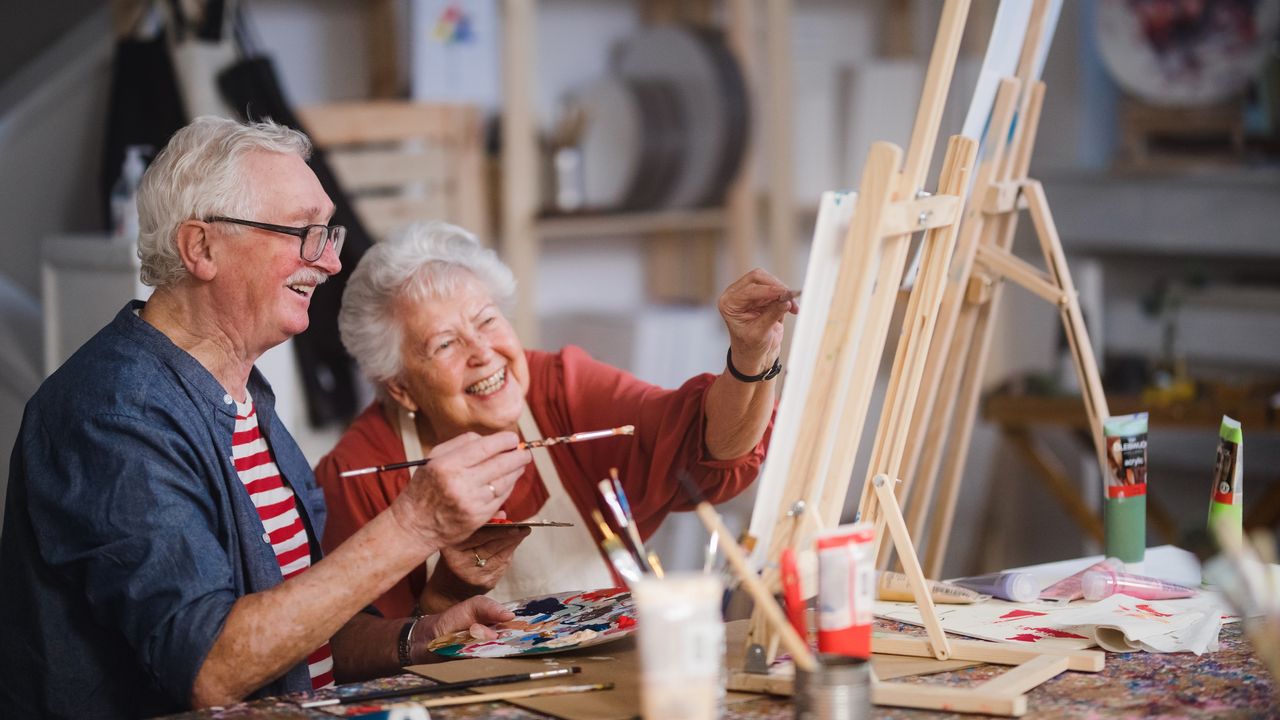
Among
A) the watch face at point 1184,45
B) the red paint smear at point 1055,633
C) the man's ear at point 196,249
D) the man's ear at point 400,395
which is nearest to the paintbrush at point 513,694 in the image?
the red paint smear at point 1055,633

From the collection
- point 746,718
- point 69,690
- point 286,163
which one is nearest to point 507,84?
point 286,163

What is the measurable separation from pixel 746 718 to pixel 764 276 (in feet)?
2.09

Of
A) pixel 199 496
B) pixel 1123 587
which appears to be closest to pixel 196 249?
pixel 199 496

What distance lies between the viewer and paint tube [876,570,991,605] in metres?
1.76

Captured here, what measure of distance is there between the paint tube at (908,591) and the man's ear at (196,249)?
0.94m

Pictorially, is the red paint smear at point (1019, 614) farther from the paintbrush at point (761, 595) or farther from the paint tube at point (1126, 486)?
the paintbrush at point (761, 595)

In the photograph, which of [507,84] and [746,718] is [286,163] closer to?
[746,718]

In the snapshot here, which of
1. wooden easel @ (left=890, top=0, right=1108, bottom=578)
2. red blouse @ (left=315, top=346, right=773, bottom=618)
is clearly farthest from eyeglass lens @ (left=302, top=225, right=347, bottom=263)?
wooden easel @ (left=890, top=0, right=1108, bottom=578)

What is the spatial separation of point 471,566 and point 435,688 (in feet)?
1.58

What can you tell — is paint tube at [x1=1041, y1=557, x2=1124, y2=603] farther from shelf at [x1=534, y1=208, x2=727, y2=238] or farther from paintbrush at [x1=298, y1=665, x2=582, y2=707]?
shelf at [x1=534, y1=208, x2=727, y2=238]

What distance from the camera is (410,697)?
144cm

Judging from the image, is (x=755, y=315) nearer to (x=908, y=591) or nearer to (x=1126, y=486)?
(x=908, y=591)

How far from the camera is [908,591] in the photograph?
5.87 feet

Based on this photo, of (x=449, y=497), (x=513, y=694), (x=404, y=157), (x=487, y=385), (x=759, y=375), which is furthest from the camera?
(x=404, y=157)
